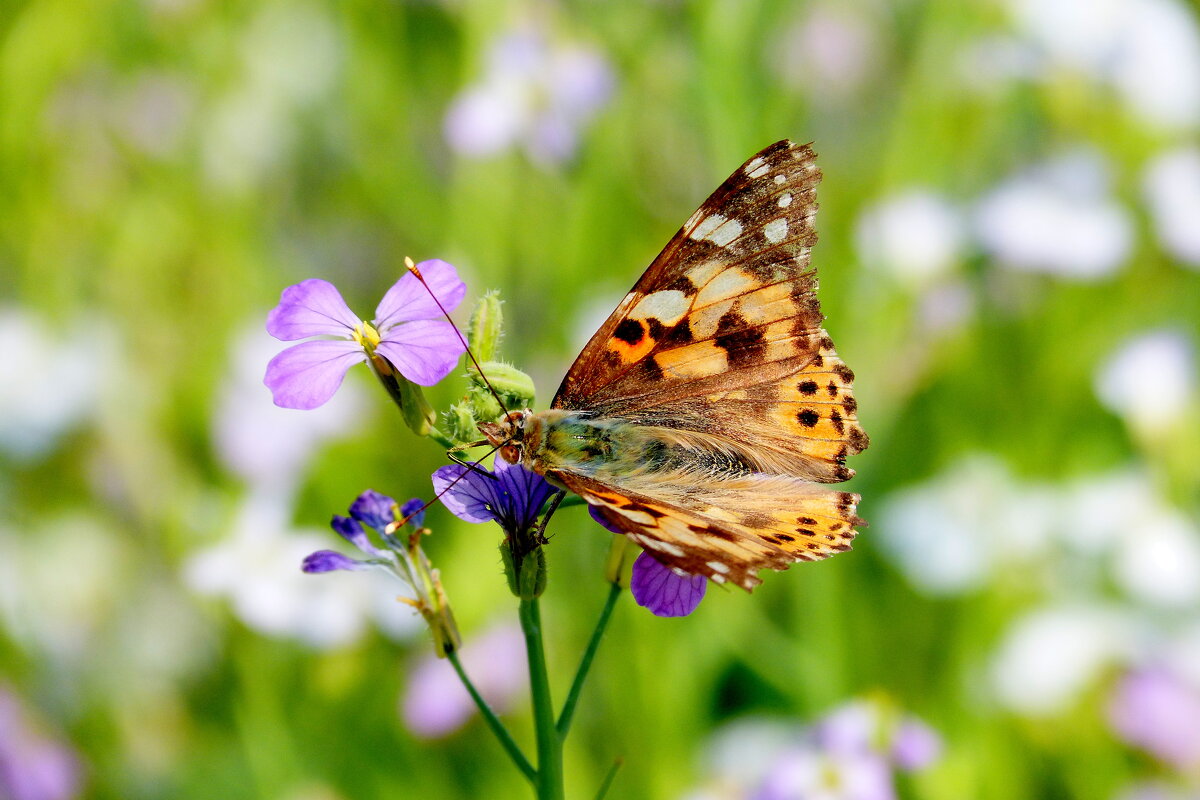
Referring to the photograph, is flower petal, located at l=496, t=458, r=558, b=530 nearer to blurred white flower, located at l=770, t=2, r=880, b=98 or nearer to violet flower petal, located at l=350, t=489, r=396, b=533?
violet flower petal, located at l=350, t=489, r=396, b=533

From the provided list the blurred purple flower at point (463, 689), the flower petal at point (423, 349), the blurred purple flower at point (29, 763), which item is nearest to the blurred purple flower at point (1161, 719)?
the blurred purple flower at point (463, 689)

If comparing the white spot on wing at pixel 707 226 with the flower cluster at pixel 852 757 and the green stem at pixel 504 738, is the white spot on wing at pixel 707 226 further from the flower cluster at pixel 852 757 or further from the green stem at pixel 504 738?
the flower cluster at pixel 852 757

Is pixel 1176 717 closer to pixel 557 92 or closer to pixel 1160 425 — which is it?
pixel 1160 425

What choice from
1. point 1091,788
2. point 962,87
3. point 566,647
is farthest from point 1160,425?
point 566,647

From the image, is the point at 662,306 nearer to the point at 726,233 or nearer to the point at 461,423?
the point at 726,233

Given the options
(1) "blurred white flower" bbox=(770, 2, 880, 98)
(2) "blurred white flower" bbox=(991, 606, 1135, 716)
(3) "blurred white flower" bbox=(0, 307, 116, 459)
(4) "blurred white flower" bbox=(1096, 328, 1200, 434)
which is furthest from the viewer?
(1) "blurred white flower" bbox=(770, 2, 880, 98)

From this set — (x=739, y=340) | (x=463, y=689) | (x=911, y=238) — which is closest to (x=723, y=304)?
(x=739, y=340)

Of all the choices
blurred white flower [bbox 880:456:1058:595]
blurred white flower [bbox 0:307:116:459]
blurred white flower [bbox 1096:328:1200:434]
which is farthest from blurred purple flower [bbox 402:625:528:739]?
blurred white flower [bbox 1096:328:1200:434]
